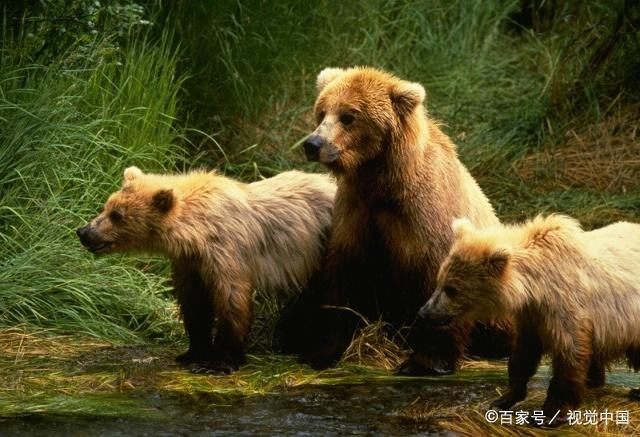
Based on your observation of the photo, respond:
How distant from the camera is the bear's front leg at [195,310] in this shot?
716 centimetres

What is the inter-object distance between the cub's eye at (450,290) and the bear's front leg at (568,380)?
1.81 feet

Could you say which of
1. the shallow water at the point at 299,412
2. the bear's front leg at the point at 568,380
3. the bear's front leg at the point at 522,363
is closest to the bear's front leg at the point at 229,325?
the shallow water at the point at 299,412

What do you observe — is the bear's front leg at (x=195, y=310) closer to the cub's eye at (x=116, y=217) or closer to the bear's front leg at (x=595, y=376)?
the cub's eye at (x=116, y=217)

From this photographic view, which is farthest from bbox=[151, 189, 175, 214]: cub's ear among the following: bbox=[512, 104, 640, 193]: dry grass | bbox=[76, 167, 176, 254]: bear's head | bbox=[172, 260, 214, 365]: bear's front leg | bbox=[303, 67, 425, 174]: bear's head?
bbox=[512, 104, 640, 193]: dry grass

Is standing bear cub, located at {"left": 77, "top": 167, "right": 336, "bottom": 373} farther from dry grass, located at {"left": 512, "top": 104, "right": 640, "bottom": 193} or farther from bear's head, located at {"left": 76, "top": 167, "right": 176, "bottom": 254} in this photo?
dry grass, located at {"left": 512, "top": 104, "right": 640, "bottom": 193}

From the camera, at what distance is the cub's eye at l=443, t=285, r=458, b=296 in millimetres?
6094

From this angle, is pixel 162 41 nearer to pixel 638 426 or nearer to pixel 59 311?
pixel 59 311

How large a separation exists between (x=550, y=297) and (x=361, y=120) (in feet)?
5.43

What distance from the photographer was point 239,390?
6699 millimetres

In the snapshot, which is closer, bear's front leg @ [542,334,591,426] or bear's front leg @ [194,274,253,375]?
bear's front leg @ [542,334,591,426]

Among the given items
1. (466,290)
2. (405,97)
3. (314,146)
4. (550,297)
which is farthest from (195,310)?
(550,297)

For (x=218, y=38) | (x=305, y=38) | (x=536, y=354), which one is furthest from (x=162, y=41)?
(x=536, y=354)

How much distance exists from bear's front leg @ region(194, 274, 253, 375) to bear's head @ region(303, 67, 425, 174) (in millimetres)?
837

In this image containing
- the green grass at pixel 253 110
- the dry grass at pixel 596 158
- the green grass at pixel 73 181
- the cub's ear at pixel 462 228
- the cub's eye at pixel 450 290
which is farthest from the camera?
the dry grass at pixel 596 158
